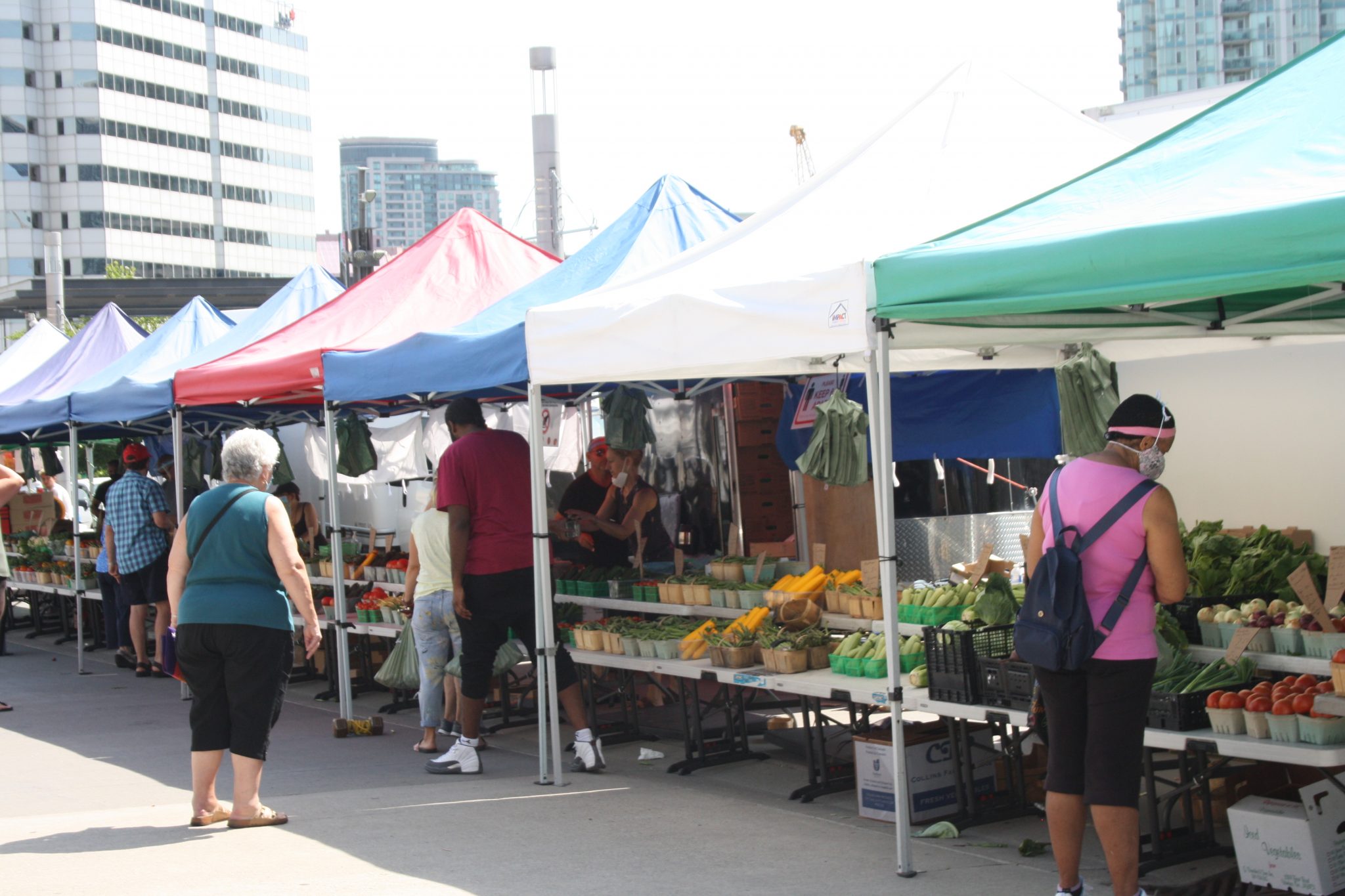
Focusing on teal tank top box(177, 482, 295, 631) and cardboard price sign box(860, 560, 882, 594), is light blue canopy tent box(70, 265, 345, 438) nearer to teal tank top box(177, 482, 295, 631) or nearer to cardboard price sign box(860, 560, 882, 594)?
teal tank top box(177, 482, 295, 631)

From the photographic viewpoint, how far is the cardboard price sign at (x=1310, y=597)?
548 cm

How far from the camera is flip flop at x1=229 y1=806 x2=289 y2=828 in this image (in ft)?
21.7

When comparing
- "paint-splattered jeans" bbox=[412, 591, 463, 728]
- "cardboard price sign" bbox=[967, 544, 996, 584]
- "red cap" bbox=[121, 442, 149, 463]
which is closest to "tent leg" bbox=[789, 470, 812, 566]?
"paint-splattered jeans" bbox=[412, 591, 463, 728]

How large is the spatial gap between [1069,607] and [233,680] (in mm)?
3885

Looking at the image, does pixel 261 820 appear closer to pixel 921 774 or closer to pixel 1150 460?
pixel 921 774

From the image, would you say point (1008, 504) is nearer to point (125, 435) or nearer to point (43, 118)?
point (125, 435)

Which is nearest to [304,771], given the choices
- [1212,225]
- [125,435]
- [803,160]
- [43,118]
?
[1212,225]

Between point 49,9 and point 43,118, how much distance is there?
24.2ft

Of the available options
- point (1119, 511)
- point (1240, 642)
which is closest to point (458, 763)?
point (1240, 642)

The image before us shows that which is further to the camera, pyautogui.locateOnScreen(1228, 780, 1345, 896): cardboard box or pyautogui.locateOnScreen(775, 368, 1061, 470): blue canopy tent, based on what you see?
pyautogui.locateOnScreen(775, 368, 1061, 470): blue canopy tent

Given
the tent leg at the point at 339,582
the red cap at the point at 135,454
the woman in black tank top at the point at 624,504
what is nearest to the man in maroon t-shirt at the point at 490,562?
the tent leg at the point at 339,582

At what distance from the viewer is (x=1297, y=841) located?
16.0ft

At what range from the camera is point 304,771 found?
27.2 feet

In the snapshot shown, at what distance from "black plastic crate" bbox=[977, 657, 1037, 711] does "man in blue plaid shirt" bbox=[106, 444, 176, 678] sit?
8411mm
